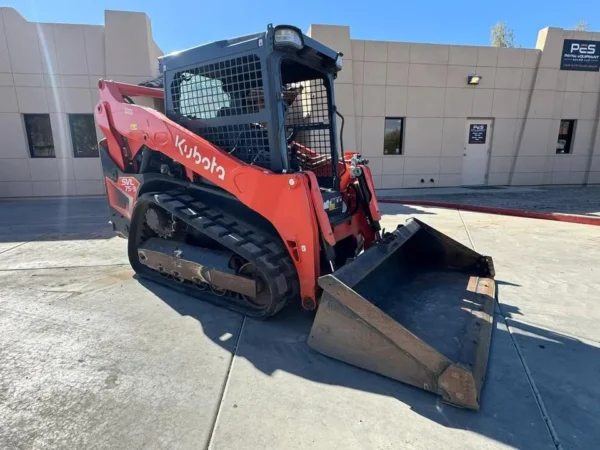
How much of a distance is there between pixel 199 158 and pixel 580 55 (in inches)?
650

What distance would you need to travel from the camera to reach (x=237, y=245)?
294cm

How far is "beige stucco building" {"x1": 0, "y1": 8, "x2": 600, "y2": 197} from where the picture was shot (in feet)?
35.0

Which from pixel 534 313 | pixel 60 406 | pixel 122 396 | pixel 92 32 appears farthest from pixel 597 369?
pixel 92 32

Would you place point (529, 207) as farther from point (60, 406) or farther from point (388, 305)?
point (60, 406)

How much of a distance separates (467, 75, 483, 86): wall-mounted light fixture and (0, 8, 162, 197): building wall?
11.4 m

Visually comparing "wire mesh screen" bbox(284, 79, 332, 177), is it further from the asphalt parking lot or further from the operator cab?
the asphalt parking lot

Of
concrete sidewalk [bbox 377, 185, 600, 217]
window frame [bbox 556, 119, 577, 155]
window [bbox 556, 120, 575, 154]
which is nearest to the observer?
concrete sidewalk [bbox 377, 185, 600, 217]

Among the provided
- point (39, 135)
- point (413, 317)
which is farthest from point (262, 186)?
point (39, 135)

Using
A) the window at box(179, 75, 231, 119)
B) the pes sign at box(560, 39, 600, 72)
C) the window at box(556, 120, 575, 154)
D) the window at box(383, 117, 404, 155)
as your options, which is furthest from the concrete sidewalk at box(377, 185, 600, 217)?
the window at box(179, 75, 231, 119)

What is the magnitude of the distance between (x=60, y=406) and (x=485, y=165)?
15.2 m

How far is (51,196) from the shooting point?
37.6 ft

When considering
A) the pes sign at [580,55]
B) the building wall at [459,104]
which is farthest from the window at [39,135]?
the pes sign at [580,55]

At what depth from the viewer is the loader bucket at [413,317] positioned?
2107 millimetres

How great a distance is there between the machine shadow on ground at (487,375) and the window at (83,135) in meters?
10.6
